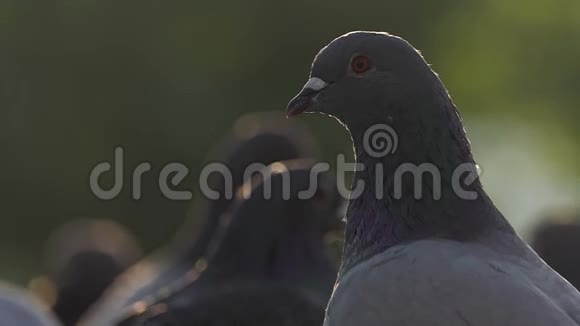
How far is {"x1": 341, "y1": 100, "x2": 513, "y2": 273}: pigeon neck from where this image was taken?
5.24 m

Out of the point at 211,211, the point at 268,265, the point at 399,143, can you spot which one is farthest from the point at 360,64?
the point at 211,211

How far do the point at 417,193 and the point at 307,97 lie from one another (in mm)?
555

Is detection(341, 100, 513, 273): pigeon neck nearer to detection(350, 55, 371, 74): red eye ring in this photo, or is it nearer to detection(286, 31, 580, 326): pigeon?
detection(286, 31, 580, 326): pigeon

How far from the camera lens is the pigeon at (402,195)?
490 cm

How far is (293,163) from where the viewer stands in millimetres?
8492

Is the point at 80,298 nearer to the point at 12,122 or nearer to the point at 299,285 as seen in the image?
the point at 299,285

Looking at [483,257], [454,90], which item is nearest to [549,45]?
[454,90]

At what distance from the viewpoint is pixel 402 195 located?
5367 millimetres

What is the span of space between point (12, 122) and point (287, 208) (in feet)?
36.1

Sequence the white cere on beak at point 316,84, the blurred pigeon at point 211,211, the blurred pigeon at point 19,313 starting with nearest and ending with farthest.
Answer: the white cere on beak at point 316,84
the blurred pigeon at point 19,313
the blurred pigeon at point 211,211

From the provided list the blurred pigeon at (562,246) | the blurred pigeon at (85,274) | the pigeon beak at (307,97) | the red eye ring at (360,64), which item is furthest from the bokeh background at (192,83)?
the red eye ring at (360,64)

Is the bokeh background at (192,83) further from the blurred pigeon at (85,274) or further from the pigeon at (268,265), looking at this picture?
the pigeon at (268,265)

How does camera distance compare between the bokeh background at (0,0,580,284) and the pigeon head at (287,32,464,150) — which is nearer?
the pigeon head at (287,32,464,150)

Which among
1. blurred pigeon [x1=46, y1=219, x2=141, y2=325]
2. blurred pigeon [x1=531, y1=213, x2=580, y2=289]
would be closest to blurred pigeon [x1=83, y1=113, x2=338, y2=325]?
blurred pigeon [x1=46, y1=219, x2=141, y2=325]
